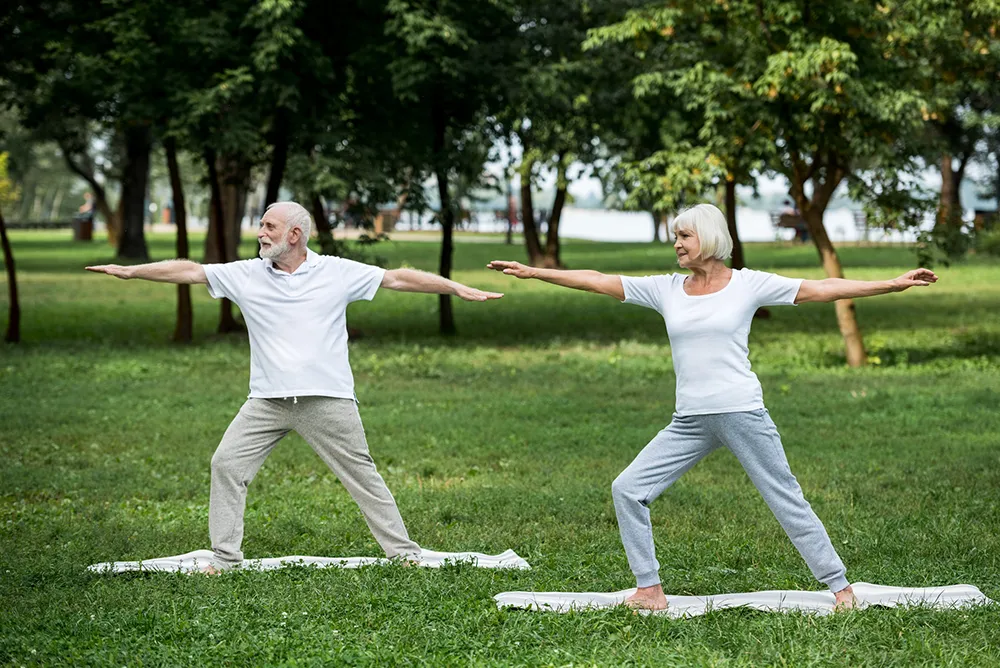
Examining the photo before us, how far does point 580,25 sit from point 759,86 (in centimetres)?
785

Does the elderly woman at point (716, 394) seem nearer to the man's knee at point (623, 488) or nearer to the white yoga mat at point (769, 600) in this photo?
the man's knee at point (623, 488)

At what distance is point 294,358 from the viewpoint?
7.43m

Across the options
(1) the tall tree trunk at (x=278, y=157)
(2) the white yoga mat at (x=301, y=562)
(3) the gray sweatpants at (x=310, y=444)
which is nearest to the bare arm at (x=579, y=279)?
(3) the gray sweatpants at (x=310, y=444)

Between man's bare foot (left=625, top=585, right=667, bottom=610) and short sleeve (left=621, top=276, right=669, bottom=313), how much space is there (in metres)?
1.32

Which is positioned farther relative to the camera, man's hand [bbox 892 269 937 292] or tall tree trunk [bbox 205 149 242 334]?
tall tree trunk [bbox 205 149 242 334]

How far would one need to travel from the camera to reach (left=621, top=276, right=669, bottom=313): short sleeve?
6.70m

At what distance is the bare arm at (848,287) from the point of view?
651 cm

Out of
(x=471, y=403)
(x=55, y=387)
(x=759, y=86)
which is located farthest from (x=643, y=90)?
(x=55, y=387)

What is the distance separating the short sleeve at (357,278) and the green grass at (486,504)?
4.83 ft

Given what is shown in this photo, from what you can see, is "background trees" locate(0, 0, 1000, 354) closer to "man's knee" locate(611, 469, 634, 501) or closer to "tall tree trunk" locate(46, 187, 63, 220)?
"man's knee" locate(611, 469, 634, 501)

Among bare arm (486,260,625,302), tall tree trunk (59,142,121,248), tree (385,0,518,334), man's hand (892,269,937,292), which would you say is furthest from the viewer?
tall tree trunk (59,142,121,248)

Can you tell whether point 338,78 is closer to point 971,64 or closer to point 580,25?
point 580,25

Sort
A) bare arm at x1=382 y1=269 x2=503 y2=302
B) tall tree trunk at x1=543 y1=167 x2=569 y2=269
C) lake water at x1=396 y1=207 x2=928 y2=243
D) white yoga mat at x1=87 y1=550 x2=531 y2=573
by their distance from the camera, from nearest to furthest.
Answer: bare arm at x1=382 y1=269 x2=503 y2=302, white yoga mat at x1=87 y1=550 x2=531 y2=573, tall tree trunk at x1=543 y1=167 x2=569 y2=269, lake water at x1=396 y1=207 x2=928 y2=243

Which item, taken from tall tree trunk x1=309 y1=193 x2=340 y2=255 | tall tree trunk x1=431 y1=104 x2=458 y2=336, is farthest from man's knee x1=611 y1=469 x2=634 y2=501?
tall tree trunk x1=431 y1=104 x2=458 y2=336
